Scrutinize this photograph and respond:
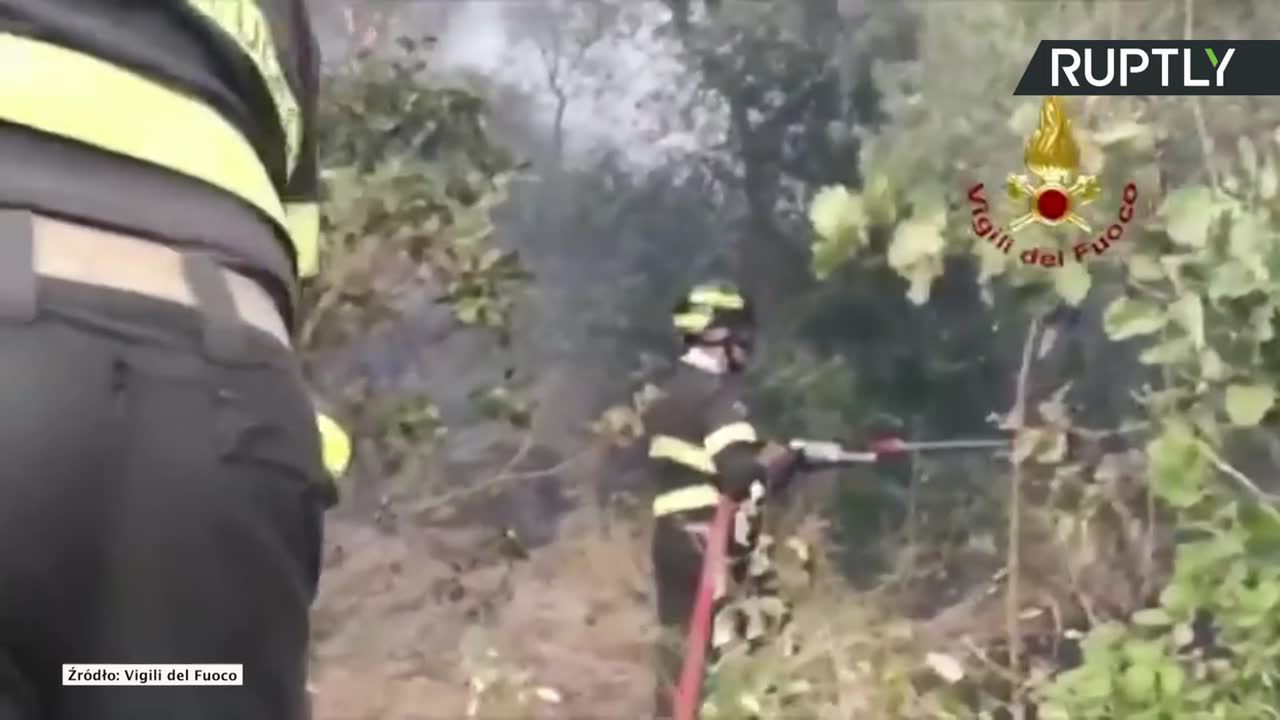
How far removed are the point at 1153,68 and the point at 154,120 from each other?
91cm

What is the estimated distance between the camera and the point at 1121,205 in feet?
4.05

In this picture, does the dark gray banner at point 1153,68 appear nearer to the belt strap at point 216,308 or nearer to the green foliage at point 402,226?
the green foliage at point 402,226

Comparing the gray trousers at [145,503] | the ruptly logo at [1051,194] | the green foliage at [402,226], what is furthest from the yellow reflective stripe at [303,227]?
the ruptly logo at [1051,194]

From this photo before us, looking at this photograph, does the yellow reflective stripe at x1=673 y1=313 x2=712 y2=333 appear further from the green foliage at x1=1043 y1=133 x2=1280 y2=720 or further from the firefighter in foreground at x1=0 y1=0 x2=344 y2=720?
the firefighter in foreground at x1=0 y1=0 x2=344 y2=720

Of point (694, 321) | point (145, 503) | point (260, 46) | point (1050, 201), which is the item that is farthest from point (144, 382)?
point (1050, 201)

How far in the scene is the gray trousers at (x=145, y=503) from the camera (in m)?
0.50

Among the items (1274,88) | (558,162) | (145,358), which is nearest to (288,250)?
(145,358)

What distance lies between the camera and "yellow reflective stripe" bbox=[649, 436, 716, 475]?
1234 mm

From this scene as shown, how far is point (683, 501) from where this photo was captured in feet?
4.05

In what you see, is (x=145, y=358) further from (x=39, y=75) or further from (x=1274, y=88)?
(x=1274, y=88)

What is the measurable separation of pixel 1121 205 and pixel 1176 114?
84 mm
